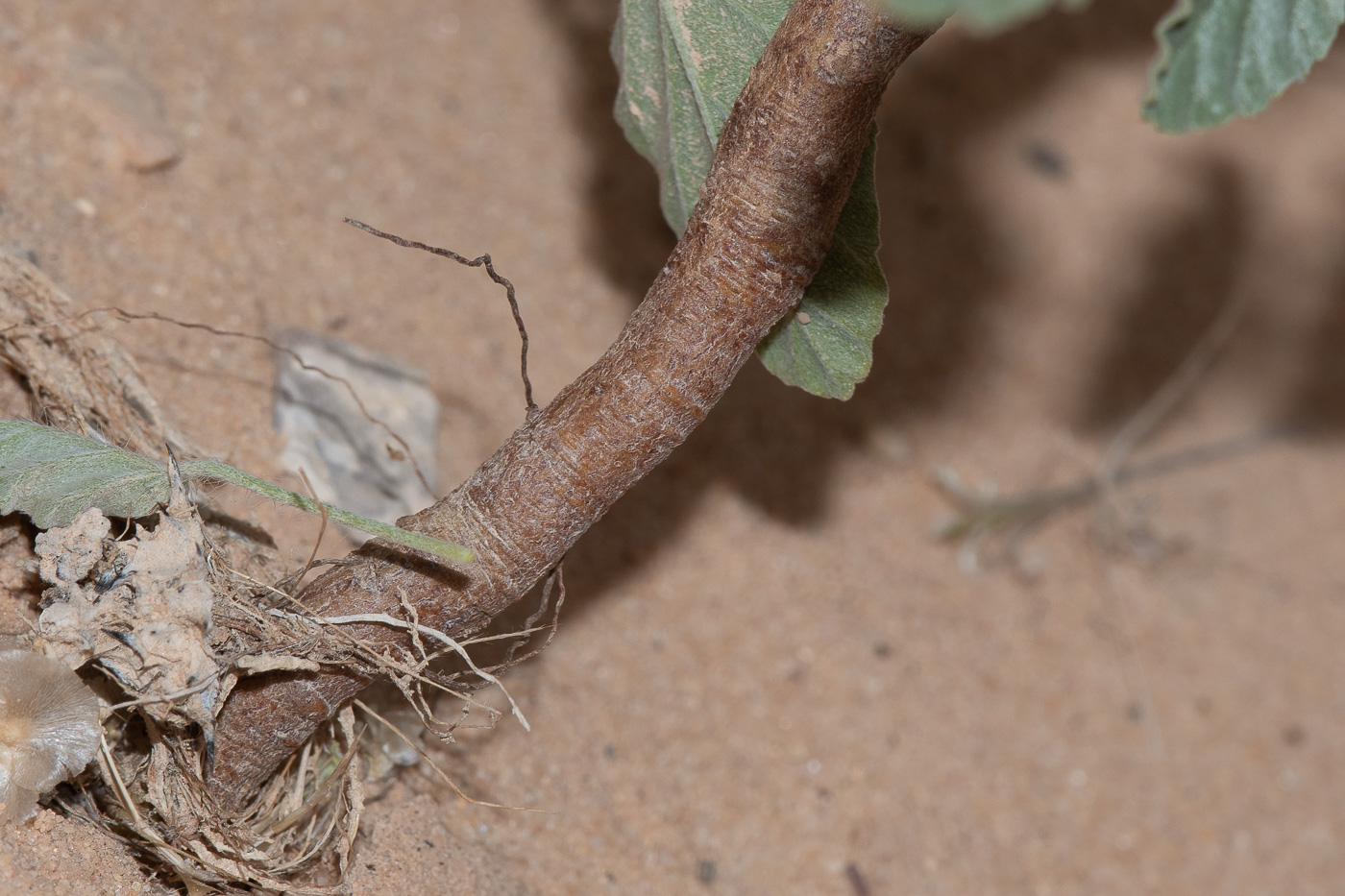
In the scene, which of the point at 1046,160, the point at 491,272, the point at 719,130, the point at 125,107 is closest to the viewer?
the point at 491,272

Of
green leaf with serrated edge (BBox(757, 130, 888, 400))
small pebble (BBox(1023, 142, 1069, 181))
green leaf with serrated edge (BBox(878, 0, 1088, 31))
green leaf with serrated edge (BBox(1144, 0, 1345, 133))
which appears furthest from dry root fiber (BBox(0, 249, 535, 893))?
small pebble (BBox(1023, 142, 1069, 181))

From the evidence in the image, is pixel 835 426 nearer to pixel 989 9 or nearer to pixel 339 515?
pixel 339 515

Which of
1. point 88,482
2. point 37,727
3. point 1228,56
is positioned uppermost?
point 1228,56

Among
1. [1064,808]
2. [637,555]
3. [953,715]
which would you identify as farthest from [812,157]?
[1064,808]

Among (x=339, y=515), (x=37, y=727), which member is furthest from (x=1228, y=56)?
(x=37, y=727)

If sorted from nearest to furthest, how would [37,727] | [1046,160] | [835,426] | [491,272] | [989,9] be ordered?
[989,9]
[37,727]
[491,272]
[835,426]
[1046,160]

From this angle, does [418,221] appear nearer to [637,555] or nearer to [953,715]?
[637,555]
